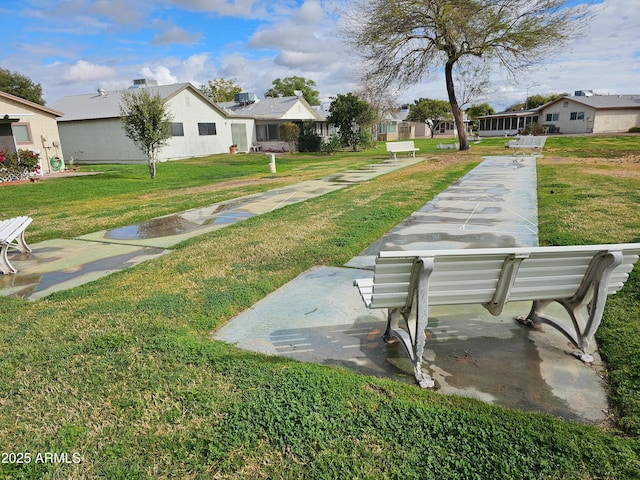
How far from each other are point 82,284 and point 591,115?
55.3 metres

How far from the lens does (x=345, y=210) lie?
8.45m

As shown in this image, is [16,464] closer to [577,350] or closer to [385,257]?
[385,257]

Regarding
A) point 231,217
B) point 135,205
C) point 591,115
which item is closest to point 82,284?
point 231,217

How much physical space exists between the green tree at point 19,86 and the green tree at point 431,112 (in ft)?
167

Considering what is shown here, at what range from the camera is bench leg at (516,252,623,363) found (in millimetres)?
2779

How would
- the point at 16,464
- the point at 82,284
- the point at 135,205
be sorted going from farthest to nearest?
the point at 135,205 < the point at 82,284 < the point at 16,464

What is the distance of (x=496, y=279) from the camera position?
2.81 m

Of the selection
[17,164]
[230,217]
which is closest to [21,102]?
[17,164]

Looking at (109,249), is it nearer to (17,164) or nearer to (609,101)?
(17,164)

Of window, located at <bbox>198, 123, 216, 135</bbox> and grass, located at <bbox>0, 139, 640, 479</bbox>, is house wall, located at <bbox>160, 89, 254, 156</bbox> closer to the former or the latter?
window, located at <bbox>198, 123, 216, 135</bbox>

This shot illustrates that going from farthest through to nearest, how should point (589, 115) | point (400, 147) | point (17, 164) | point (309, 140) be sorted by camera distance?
1. point (589, 115)
2. point (309, 140)
3. point (400, 147)
4. point (17, 164)

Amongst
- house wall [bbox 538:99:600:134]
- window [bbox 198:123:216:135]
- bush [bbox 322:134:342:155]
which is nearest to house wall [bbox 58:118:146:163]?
window [bbox 198:123:216:135]

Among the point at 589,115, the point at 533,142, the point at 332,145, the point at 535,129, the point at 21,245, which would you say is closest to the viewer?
the point at 21,245

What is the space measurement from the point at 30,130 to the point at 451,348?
87.2ft
